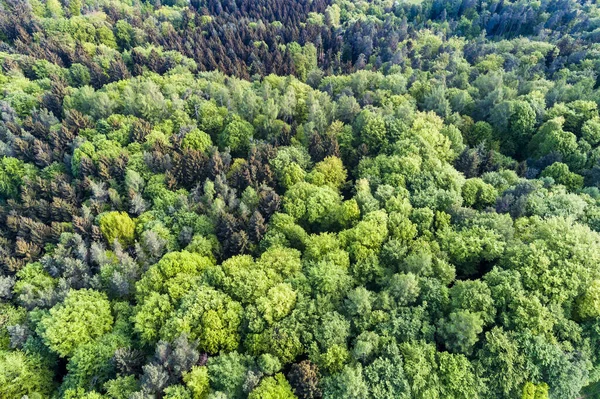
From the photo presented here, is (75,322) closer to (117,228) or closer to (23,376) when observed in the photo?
(23,376)

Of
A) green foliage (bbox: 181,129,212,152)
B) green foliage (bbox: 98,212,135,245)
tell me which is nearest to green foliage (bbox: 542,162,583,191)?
green foliage (bbox: 181,129,212,152)

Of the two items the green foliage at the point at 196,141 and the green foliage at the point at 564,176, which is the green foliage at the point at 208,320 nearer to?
the green foliage at the point at 196,141

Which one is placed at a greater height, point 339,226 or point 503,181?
point 503,181

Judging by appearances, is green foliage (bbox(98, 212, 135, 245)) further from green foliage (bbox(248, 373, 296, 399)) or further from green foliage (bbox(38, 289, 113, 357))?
green foliage (bbox(248, 373, 296, 399))

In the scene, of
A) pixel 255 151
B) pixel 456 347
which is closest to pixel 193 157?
pixel 255 151

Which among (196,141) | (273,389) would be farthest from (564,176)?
(196,141)

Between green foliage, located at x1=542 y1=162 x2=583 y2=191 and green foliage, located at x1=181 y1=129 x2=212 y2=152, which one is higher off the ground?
green foliage, located at x1=181 y1=129 x2=212 y2=152

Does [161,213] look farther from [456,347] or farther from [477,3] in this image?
[477,3]

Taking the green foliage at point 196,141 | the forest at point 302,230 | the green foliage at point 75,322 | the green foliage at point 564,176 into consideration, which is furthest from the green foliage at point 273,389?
the green foliage at point 564,176
